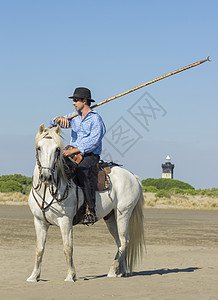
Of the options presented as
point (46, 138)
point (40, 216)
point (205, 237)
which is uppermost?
point (46, 138)

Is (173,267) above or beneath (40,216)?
beneath

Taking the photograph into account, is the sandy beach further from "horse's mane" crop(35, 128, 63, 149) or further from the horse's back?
"horse's mane" crop(35, 128, 63, 149)

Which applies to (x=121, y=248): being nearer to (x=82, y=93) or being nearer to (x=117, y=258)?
(x=117, y=258)

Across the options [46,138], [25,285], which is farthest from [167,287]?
[46,138]

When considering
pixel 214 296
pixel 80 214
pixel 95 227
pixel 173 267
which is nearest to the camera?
pixel 214 296

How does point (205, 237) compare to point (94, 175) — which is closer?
point (94, 175)

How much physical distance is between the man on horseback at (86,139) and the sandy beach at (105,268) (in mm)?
1458

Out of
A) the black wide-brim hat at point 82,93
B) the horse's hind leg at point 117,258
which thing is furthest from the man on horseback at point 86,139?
the horse's hind leg at point 117,258

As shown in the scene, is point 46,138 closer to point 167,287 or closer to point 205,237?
point 167,287

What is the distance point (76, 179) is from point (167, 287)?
2.38 m

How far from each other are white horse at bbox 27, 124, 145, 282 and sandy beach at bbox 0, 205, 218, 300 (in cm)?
44

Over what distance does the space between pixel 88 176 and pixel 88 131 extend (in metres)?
0.78

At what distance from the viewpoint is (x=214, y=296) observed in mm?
7922

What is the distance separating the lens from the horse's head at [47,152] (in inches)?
326
